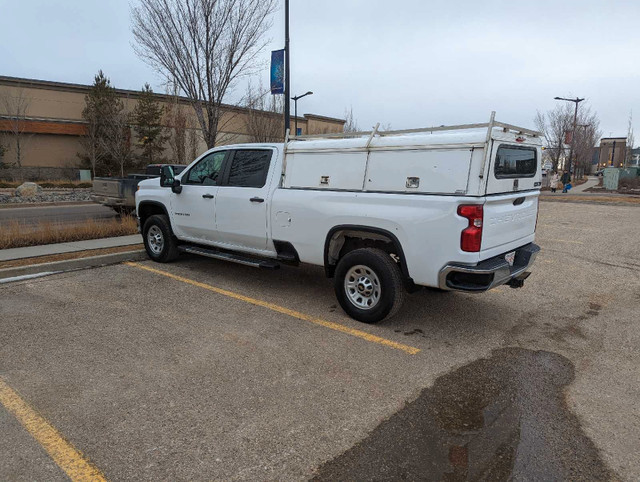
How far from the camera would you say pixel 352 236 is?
525cm

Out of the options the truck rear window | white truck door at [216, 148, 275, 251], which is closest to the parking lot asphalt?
white truck door at [216, 148, 275, 251]

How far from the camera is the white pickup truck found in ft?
14.2

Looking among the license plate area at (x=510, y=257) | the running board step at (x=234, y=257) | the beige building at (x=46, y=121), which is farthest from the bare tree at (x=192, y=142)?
the license plate area at (x=510, y=257)

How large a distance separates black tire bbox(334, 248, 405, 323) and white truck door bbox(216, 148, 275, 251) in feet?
4.55

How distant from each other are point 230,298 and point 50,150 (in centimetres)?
3814

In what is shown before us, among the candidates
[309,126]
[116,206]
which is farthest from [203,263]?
[309,126]

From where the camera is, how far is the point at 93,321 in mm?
5023

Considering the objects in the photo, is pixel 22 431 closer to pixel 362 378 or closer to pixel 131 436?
pixel 131 436

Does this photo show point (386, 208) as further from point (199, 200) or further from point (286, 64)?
point (286, 64)

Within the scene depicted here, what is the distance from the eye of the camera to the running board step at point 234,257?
6.00 m

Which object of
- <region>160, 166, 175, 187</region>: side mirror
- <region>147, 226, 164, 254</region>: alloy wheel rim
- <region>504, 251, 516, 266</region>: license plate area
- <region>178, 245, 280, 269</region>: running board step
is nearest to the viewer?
<region>504, 251, 516, 266</region>: license plate area

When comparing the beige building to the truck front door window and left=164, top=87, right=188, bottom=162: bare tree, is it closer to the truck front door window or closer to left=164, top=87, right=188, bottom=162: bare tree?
left=164, top=87, right=188, bottom=162: bare tree

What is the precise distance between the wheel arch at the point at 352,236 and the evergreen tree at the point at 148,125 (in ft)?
113

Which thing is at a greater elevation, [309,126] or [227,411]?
[309,126]
